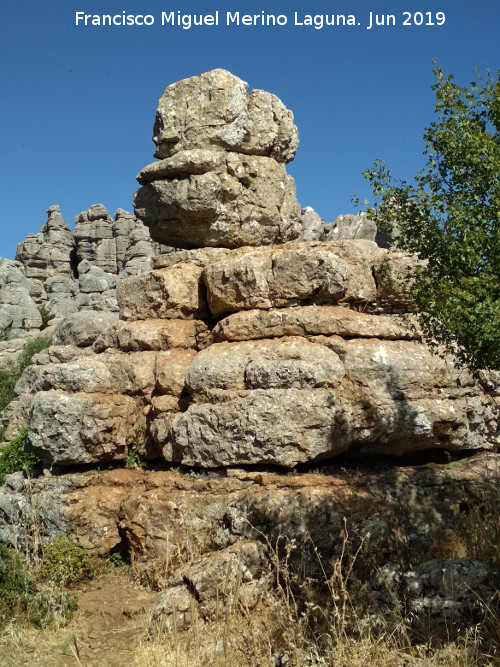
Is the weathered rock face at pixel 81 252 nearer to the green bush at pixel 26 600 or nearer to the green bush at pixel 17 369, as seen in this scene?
the green bush at pixel 17 369

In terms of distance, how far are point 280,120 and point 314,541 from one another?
28.3 feet

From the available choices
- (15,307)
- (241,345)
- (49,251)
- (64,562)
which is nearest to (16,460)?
(64,562)

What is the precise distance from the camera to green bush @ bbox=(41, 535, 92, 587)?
8.68 meters

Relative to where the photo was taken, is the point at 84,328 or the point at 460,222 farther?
the point at 84,328

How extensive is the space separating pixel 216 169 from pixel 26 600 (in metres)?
8.08

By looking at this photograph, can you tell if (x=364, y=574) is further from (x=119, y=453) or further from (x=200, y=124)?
(x=200, y=124)

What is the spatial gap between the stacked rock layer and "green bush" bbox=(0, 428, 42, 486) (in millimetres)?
782

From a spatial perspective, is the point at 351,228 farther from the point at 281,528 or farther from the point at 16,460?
the point at 281,528

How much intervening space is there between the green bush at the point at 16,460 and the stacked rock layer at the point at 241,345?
0.78m

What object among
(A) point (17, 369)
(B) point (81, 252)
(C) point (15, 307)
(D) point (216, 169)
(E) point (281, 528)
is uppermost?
(B) point (81, 252)

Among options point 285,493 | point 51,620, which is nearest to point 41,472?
point 51,620

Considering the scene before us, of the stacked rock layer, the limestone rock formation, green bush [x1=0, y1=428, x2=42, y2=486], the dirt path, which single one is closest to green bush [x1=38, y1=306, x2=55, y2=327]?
the limestone rock formation

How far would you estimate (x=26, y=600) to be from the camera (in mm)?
7727

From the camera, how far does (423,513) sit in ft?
28.8
